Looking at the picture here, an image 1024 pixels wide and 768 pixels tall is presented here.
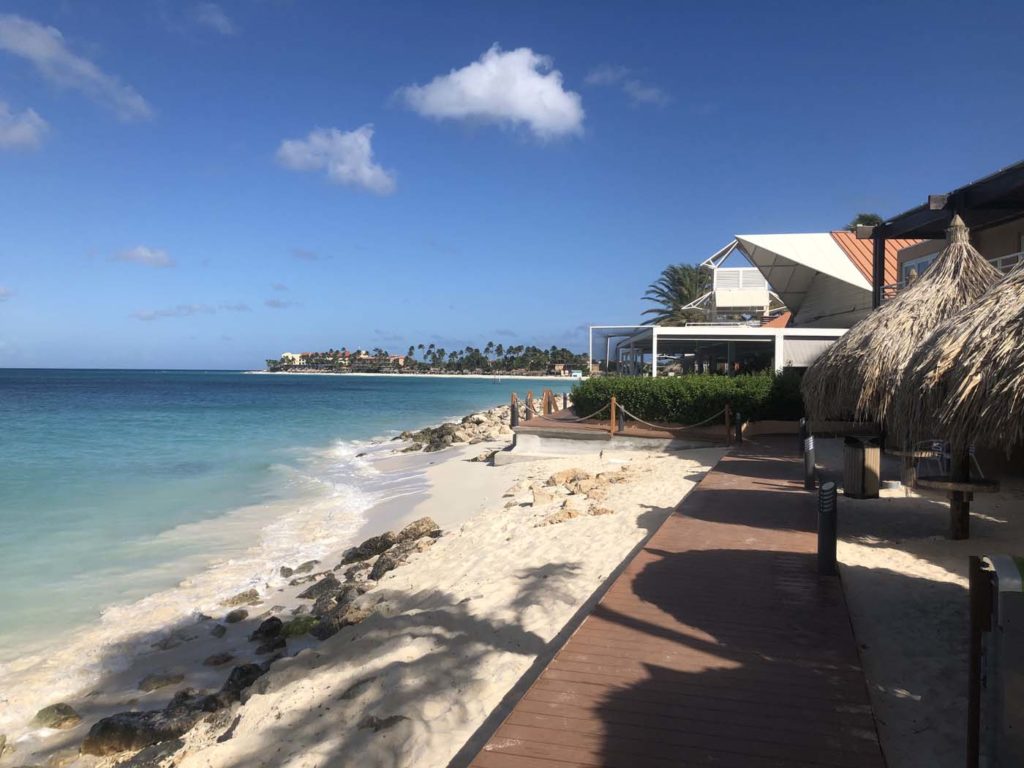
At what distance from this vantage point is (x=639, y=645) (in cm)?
462

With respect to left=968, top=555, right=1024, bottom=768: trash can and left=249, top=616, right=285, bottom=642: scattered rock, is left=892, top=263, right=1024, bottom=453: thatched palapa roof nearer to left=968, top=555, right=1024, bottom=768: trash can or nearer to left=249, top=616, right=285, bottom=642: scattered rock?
left=968, top=555, right=1024, bottom=768: trash can

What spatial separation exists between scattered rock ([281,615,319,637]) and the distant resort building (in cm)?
1518

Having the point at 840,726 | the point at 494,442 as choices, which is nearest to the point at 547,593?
the point at 840,726

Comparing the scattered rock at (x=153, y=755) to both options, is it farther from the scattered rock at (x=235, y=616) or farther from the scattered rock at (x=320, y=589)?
the scattered rock at (x=320, y=589)

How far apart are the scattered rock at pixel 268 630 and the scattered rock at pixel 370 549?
109 inches

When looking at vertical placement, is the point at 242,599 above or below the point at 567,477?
below

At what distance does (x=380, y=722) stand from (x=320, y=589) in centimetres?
471

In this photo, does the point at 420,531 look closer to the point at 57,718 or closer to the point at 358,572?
the point at 358,572

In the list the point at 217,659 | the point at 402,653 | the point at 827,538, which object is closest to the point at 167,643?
the point at 217,659

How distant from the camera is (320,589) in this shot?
900cm

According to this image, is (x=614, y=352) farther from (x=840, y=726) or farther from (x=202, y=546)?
(x=840, y=726)

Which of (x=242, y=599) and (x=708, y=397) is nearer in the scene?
(x=242, y=599)

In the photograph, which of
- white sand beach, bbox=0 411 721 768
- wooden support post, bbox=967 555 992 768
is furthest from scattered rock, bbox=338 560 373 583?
wooden support post, bbox=967 555 992 768

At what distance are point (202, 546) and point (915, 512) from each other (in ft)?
36.5
